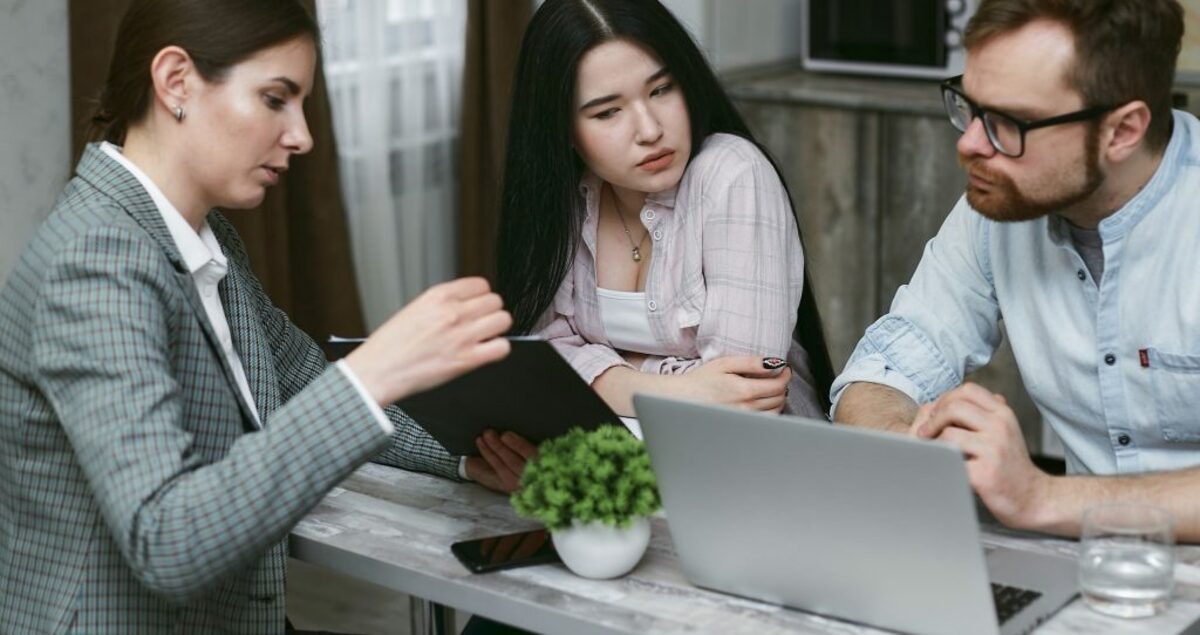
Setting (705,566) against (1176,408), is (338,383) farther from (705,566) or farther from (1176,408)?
(1176,408)

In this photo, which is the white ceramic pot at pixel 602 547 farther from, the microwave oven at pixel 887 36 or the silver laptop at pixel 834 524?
the microwave oven at pixel 887 36

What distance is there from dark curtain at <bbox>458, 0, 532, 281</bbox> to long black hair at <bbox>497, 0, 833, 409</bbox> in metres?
1.58

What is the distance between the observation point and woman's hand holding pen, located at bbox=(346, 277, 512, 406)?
4.81 ft

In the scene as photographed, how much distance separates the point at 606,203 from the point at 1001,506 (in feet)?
2.86

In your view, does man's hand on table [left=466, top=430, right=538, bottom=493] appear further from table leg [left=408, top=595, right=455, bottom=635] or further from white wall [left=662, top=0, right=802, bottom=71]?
white wall [left=662, top=0, right=802, bottom=71]

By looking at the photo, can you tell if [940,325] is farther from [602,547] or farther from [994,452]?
[602,547]

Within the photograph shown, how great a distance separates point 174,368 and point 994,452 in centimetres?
80

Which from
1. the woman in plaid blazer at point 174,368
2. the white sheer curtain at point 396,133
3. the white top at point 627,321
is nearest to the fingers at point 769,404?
the white top at point 627,321

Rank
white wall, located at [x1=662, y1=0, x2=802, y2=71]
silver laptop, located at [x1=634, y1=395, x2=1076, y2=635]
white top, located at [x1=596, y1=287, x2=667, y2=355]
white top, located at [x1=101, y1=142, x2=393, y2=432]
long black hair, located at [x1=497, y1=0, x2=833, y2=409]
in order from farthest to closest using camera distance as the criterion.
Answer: white wall, located at [x1=662, y1=0, x2=802, y2=71]
white top, located at [x1=596, y1=287, x2=667, y2=355]
long black hair, located at [x1=497, y1=0, x2=833, y2=409]
white top, located at [x1=101, y1=142, x2=393, y2=432]
silver laptop, located at [x1=634, y1=395, x2=1076, y2=635]

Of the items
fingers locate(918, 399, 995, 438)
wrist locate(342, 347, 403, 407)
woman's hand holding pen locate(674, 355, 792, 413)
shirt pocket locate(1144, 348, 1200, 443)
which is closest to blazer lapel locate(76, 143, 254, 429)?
wrist locate(342, 347, 403, 407)

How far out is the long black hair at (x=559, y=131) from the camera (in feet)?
6.84

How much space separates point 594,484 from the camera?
152 cm

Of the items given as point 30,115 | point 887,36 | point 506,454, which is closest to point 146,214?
point 506,454

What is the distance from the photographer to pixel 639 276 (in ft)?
7.32
